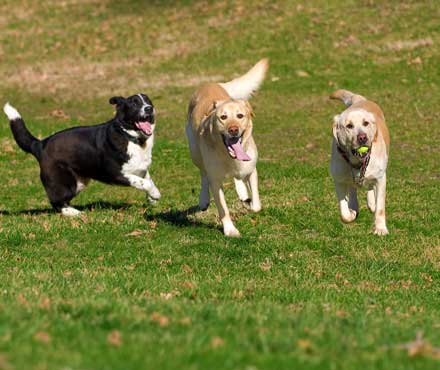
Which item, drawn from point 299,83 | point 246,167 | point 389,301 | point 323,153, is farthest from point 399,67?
point 389,301

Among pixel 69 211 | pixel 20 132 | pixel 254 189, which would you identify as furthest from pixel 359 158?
pixel 20 132

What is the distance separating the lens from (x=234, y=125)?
981cm

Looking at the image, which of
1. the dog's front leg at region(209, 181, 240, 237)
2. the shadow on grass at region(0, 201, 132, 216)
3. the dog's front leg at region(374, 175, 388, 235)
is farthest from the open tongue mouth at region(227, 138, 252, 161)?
the shadow on grass at region(0, 201, 132, 216)

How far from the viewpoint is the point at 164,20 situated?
32.6 metres

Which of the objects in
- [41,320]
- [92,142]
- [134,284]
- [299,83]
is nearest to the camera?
[41,320]

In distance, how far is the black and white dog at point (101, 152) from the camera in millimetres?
11891

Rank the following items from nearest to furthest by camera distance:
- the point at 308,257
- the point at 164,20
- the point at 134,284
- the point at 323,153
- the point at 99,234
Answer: the point at 134,284 → the point at 308,257 → the point at 99,234 → the point at 323,153 → the point at 164,20

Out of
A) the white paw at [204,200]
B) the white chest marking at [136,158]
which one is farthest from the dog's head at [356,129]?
the white chest marking at [136,158]

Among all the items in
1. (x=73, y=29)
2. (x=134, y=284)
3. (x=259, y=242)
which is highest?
(x=134, y=284)

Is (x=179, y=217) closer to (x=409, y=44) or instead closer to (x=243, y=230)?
(x=243, y=230)

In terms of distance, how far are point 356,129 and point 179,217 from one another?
→ 3069 millimetres

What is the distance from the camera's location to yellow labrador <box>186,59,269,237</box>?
392 inches

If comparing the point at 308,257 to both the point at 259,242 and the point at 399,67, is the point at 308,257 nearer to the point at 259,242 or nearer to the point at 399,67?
the point at 259,242

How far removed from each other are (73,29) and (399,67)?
13.6m
